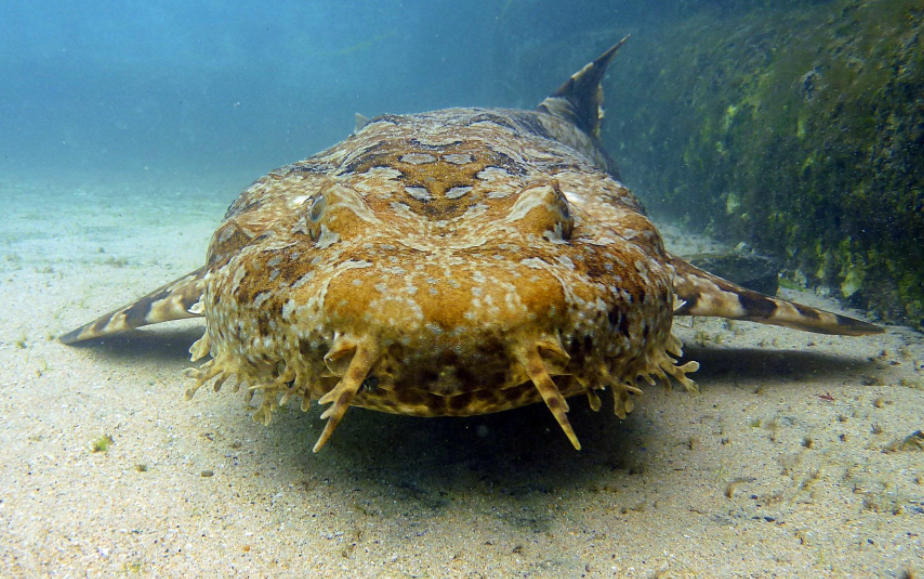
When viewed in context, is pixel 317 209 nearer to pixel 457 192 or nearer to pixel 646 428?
pixel 457 192

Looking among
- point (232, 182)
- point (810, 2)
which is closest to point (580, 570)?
point (810, 2)

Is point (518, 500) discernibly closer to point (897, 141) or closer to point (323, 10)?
point (897, 141)

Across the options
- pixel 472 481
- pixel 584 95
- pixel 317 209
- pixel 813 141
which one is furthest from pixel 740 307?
pixel 584 95

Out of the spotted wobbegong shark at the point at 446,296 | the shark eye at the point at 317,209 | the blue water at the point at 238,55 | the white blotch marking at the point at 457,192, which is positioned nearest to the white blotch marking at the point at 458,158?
the spotted wobbegong shark at the point at 446,296

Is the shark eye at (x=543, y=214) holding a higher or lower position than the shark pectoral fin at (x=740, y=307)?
higher

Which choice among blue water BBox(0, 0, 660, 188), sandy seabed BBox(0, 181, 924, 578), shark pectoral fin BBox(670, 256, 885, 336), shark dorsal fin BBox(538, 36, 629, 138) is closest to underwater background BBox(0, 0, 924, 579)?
sandy seabed BBox(0, 181, 924, 578)

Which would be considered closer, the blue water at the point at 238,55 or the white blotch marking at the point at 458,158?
the white blotch marking at the point at 458,158

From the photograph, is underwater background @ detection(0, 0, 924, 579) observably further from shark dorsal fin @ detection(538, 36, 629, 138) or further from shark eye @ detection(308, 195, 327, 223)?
shark dorsal fin @ detection(538, 36, 629, 138)

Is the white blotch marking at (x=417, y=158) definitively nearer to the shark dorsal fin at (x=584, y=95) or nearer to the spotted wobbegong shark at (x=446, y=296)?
the spotted wobbegong shark at (x=446, y=296)
